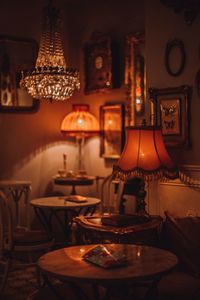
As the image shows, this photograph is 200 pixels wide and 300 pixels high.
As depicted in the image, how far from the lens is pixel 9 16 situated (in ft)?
17.4

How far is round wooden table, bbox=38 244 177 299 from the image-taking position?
7.66ft

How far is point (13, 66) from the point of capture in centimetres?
528

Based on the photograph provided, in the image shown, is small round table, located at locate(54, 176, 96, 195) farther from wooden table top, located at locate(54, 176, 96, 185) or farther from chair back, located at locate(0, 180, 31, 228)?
chair back, located at locate(0, 180, 31, 228)

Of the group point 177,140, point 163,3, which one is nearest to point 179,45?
point 163,3

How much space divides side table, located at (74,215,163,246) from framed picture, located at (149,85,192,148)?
72 centimetres

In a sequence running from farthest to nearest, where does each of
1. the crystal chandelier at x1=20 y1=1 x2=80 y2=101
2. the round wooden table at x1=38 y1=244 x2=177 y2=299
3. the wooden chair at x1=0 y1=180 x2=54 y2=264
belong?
the wooden chair at x1=0 y1=180 x2=54 y2=264, the crystal chandelier at x1=20 y1=1 x2=80 y2=101, the round wooden table at x1=38 y1=244 x2=177 y2=299

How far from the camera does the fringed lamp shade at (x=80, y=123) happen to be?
5.34 metres

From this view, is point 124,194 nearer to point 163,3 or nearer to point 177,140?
point 177,140

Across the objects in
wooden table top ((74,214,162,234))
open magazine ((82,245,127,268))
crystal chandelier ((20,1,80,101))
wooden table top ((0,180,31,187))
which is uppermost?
crystal chandelier ((20,1,80,101))

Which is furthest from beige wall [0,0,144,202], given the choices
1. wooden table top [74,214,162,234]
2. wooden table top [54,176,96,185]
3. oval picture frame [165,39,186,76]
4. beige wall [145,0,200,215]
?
wooden table top [74,214,162,234]

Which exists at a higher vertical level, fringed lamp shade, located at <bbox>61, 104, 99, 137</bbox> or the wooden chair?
fringed lamp shade, located at <bbox>61, 104, 99, 137</bbox>

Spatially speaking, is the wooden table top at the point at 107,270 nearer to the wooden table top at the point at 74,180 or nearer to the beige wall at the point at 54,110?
the wooden table top at the point at 74,180

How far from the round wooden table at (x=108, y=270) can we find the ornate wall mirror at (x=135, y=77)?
2.33 m

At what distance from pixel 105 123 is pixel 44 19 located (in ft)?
5.57
